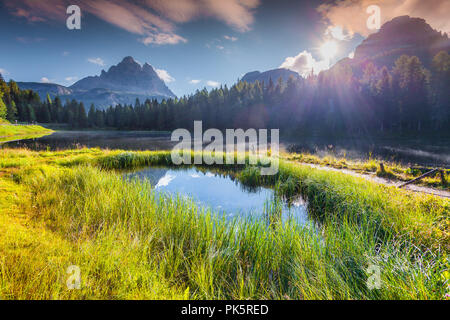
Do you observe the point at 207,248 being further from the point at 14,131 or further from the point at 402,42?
the point at 402,42

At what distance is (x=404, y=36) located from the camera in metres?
163

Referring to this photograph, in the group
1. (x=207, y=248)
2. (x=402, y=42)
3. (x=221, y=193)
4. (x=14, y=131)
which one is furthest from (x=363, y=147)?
(x=402, y=42)

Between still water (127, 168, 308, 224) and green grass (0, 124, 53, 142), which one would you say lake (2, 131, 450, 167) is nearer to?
green grass (0, 124, 53, 142)

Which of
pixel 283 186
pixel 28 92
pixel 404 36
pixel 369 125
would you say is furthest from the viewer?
pixel 404 36

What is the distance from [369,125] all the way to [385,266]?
2303 inches

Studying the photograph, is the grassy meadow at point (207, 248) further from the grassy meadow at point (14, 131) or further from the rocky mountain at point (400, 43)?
the rocky mountain at point (400, 43)

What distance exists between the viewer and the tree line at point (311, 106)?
41.5 metres

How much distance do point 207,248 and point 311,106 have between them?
6469 cm

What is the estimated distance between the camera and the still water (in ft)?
24.7

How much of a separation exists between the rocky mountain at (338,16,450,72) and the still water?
151107 mm

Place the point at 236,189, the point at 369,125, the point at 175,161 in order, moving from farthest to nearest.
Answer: the point at 369,125, the point at 175,161, the point at 236,189
